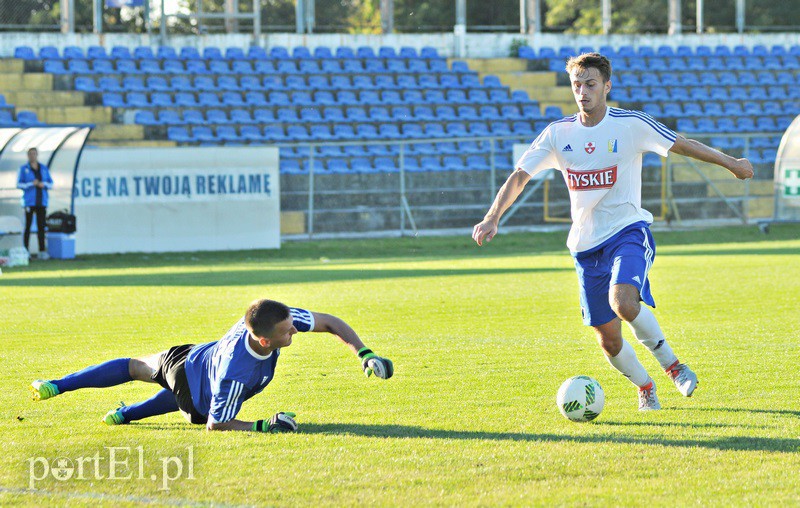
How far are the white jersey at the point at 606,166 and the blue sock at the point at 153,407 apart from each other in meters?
2.38

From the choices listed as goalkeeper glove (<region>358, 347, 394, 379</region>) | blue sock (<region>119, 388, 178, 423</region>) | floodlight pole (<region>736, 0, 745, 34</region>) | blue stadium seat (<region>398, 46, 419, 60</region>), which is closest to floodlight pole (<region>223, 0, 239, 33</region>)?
blue stadium seat (<region>398, 46, 419, 60</region>)

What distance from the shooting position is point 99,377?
656 centimetres

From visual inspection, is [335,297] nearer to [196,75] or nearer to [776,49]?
[196,75]

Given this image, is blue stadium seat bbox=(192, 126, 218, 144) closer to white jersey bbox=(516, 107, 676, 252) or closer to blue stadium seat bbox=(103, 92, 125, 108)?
blue stadium seat bbox=(103, 92, 125, 108)

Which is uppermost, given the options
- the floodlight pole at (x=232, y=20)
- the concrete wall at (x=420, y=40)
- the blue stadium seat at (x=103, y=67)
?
the floodlight pole at (x=232, y=20)

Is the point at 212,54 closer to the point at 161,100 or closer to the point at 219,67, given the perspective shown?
the point at 219,67

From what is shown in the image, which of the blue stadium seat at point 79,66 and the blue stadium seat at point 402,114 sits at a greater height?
the blue stadium seat at point 79,66

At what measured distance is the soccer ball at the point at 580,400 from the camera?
6.34 meters

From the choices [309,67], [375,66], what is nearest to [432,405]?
[309,67]

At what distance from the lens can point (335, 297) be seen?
13.4 m

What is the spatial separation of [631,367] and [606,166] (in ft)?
3.79

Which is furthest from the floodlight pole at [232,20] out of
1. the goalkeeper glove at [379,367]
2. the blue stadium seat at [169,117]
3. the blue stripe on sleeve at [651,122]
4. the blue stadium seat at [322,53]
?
the goalkeeper glove at [379,367]

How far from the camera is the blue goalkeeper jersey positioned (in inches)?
240

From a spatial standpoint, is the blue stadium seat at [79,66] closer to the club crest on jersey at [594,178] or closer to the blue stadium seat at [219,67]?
the blue stadium seat at [219,67]
